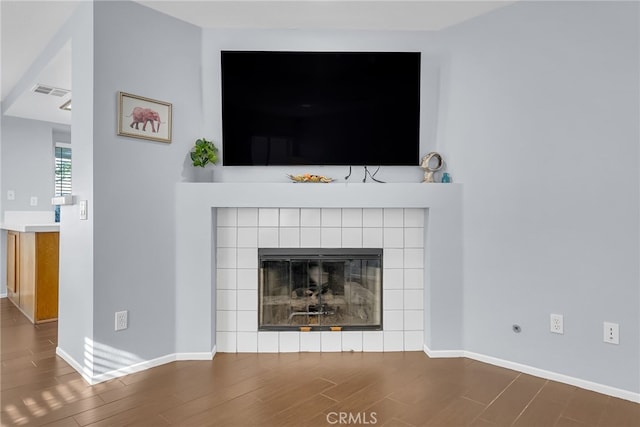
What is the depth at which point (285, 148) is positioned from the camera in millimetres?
2648

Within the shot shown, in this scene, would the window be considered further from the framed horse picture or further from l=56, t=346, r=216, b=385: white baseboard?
the framed horse picture

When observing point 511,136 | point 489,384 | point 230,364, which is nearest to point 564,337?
point 489,384

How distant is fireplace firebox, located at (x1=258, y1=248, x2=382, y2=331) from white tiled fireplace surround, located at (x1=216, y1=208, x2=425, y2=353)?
0.05m

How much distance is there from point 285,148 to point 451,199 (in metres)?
1.24

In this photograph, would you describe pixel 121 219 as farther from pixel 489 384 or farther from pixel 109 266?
pixel 489 384

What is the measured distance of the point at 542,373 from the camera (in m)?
2.26

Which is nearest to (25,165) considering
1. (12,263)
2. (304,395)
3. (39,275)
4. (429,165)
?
(12,263)

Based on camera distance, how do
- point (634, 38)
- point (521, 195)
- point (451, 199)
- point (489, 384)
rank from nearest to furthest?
1. point (634, 38)
2. point (489, 384)
3. point (521, 195)
4. point (451, 199)

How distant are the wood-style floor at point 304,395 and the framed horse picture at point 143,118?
154 centimetres

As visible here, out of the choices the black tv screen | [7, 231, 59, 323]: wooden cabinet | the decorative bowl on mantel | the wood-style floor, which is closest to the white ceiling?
the black tv screen

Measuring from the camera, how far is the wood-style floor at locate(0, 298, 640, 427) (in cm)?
179

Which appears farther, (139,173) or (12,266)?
(12,266)

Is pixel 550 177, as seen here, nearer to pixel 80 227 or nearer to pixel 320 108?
pixel 320 108

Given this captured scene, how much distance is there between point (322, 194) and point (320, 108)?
0.65 m
